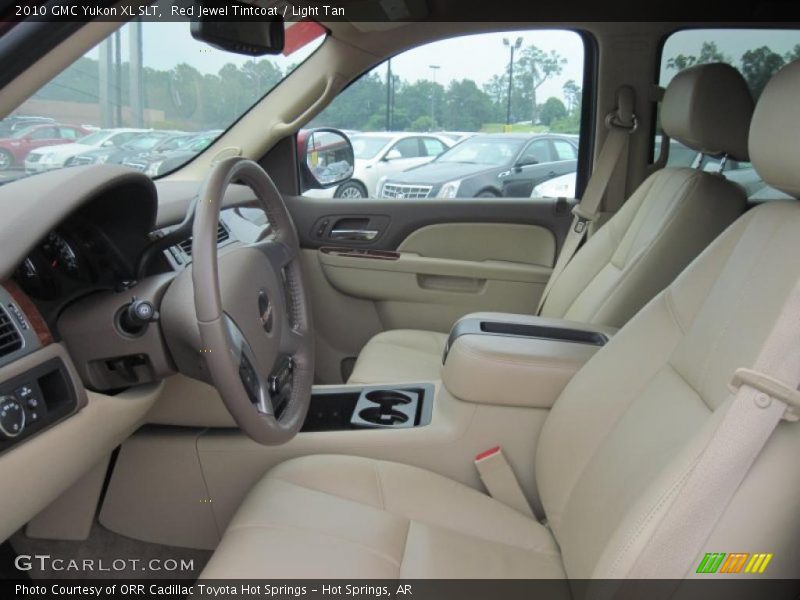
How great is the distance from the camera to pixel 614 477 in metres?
1.14

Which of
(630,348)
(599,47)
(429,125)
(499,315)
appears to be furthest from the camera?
(429,125)

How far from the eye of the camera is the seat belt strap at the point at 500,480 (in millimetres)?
1476

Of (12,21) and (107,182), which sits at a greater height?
(12,21)

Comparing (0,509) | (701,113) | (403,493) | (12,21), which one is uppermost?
(12,21)

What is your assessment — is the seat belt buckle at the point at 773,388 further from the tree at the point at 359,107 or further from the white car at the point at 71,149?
the tree at the point at 359,107

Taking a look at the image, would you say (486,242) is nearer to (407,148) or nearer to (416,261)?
(416,261)

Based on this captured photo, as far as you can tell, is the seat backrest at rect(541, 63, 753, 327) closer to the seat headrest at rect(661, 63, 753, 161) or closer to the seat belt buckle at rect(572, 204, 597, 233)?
the seat headrest at rect(661, 63, 753, 161)

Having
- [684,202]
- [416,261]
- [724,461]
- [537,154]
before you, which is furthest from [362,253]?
[724,461]

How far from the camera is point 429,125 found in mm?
2742

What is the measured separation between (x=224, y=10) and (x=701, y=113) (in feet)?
3.63

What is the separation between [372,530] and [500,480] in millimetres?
342

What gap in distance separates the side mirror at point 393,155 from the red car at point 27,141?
1.43 meters

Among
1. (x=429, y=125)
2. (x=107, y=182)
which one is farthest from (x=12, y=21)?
(x=429, y=125)

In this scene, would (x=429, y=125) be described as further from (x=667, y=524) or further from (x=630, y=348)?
(x=667, y=524)
